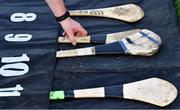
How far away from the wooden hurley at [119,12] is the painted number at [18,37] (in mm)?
331

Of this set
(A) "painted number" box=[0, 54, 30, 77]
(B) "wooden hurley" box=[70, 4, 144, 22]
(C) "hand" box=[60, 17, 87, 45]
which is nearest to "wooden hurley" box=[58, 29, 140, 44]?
(C) "hand" box=[60, 17, 87, 45]

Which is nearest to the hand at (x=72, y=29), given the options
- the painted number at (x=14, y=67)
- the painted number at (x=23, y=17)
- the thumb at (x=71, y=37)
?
the thumb at (x=71, y=37)

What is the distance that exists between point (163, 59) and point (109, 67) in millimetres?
284

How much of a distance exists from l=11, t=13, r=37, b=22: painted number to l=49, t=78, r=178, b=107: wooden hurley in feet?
2.44

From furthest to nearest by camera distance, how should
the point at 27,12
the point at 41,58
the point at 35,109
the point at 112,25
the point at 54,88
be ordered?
the point at 27,12, the point at 112,25, the point at 41,58, the point at 54,88, the point at 35,109

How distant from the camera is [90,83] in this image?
2100 millimetres

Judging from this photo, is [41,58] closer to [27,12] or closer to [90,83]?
[90,83]

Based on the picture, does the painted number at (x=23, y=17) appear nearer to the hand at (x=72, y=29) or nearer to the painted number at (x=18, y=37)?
the painted number at (x=18, y=37)

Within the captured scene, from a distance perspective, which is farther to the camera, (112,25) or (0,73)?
(112,25)

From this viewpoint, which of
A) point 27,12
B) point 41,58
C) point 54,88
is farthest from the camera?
point 27,12

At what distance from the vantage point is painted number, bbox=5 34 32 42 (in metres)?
2.43

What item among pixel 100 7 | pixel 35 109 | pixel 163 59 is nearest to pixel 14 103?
pixel 35 109

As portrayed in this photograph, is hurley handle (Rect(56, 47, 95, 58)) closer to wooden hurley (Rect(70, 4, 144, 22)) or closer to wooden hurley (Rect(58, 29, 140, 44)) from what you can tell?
wooden hurley (Rect(58, 29, 140, 44))

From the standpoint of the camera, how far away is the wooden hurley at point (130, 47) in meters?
2.22
